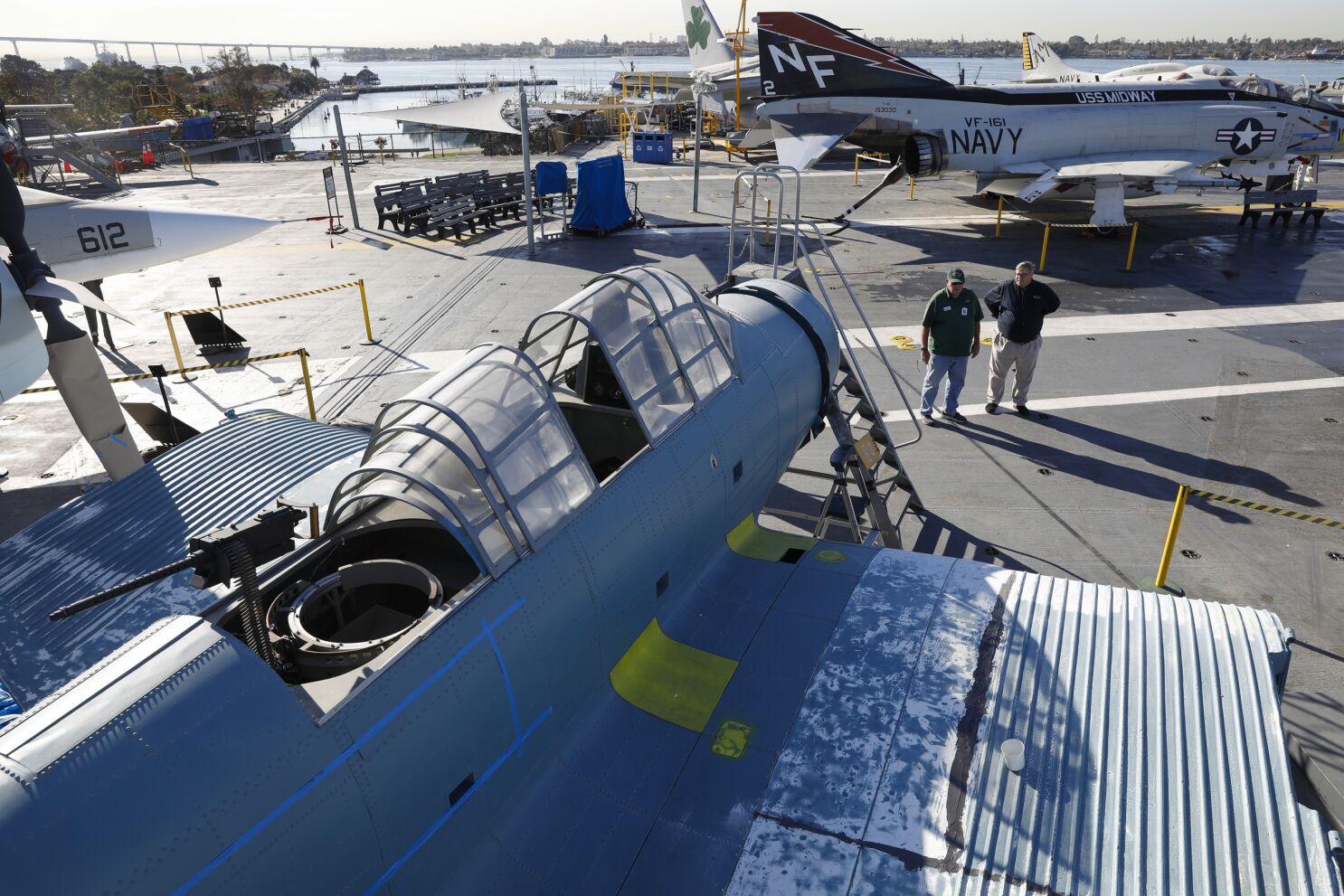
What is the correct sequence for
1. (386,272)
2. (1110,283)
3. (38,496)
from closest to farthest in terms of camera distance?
1. (38,496)
2. (1110,283)
3. (386,272)

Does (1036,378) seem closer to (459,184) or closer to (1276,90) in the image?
(1276,90)

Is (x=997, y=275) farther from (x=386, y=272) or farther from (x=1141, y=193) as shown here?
(x=386, y=272)

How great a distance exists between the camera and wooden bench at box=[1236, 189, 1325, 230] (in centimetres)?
2305

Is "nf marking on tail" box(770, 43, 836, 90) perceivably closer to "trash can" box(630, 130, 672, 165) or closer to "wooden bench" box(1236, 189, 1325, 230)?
"trash can" box(630, 130, 672, 165)

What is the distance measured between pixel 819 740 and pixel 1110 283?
1680cm

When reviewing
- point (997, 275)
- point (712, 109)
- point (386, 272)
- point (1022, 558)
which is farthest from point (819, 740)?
point (712, 109)

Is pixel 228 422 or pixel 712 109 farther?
pixel 712 109

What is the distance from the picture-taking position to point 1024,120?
22.6 m

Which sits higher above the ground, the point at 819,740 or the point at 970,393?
the point at 819,740

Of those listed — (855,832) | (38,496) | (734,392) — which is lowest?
(38,496)

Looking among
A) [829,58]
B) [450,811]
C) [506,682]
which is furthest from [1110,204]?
[450,811]

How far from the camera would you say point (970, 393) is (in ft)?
41.9

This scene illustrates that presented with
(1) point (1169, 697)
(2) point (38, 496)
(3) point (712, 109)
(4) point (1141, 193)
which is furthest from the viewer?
(3) point (712, 109)

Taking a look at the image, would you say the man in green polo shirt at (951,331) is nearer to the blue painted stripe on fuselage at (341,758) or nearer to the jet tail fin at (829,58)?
the blue painted stripe on fuselage at (341,758)
